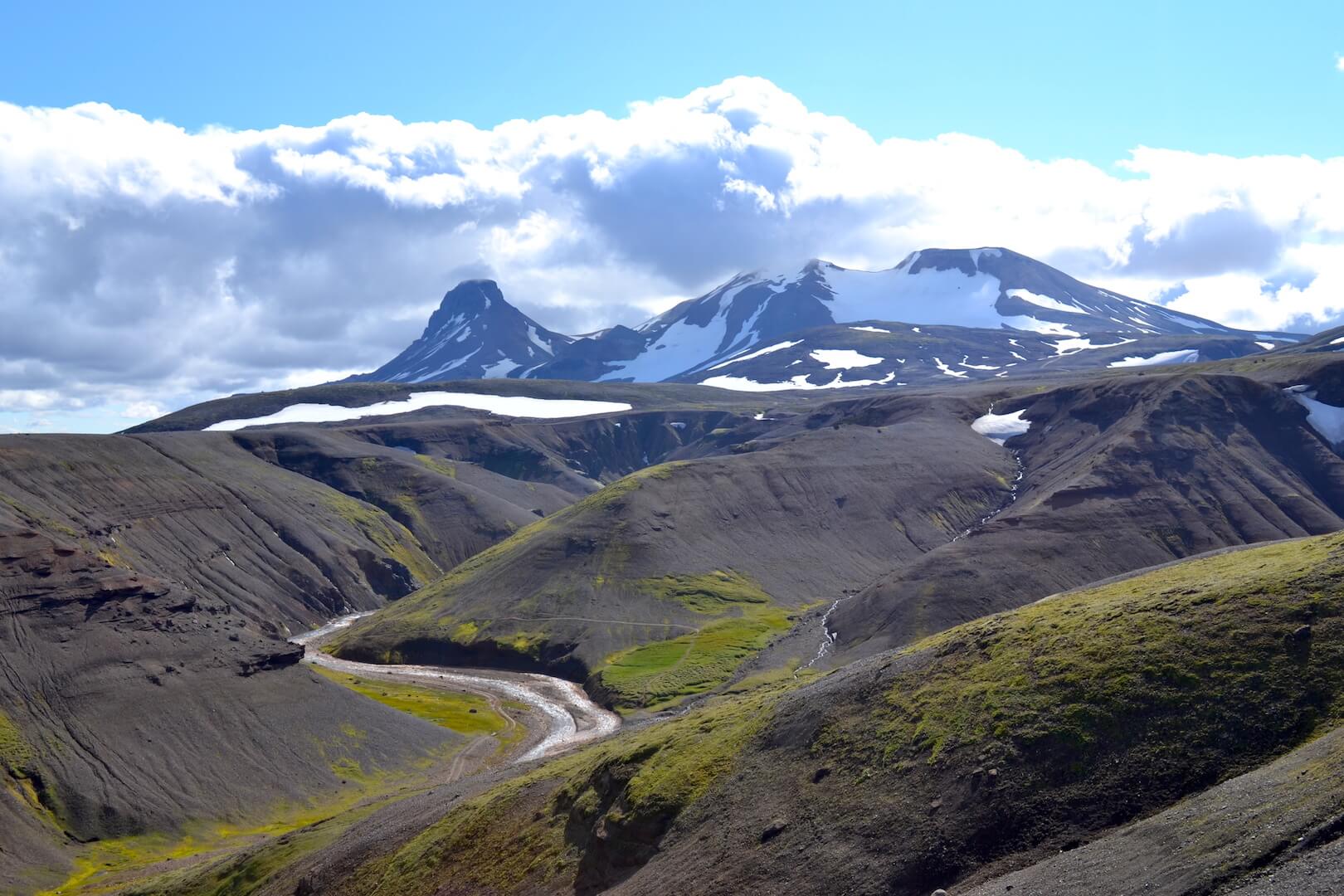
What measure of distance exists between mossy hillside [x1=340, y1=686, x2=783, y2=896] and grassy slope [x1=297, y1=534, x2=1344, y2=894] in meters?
0.12

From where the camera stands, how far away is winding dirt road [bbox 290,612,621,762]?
103 meters

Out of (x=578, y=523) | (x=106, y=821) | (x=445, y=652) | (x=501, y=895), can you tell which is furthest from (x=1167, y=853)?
(x=578, y=523)

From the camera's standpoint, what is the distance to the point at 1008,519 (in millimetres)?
131250

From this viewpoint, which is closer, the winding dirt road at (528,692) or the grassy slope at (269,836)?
the grassy slope at (269,836)

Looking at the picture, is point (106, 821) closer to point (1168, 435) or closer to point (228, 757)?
point (228, 757)

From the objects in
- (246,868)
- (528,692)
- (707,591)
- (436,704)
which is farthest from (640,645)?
(246,868)

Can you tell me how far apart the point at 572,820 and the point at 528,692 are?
69.3 m

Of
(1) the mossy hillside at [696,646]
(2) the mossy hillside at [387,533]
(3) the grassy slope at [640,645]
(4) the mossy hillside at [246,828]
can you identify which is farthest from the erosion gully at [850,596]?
(2) the mossy hillside at [387,533]

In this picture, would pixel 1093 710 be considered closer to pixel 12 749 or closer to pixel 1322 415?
pixel 12 749

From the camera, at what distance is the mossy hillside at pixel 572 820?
50031 mm

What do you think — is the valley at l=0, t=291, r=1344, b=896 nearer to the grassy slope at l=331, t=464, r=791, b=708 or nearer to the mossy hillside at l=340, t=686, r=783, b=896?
the mossy hillside at l=340, t=686, r=783, b=896

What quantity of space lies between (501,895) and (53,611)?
2512 inches

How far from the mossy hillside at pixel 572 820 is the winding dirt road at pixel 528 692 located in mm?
36953

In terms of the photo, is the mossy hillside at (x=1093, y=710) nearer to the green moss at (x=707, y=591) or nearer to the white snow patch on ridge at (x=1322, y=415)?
the green moss at (x=707, y=591)
